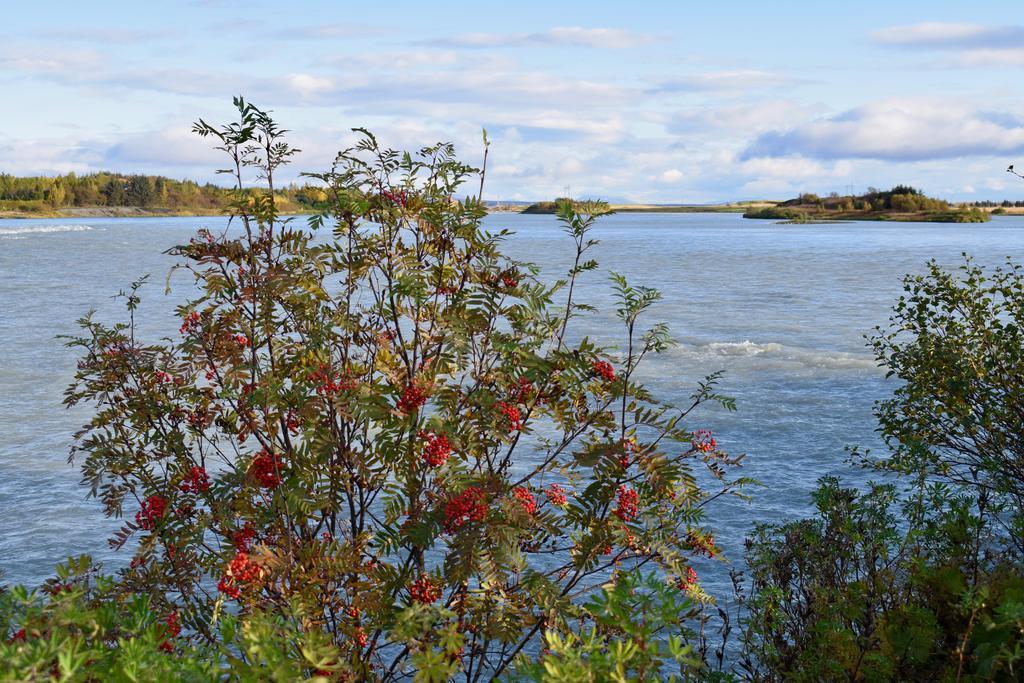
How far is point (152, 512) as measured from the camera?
4402mm

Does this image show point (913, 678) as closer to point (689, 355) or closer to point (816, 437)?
point (816, 437)

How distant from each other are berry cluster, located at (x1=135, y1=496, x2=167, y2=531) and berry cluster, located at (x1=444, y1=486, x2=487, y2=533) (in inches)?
52.8

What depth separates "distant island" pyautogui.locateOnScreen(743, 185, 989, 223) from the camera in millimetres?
112125

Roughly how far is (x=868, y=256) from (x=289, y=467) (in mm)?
50553

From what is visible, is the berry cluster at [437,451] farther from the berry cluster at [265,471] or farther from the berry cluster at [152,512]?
the berry cluster at [152,512]

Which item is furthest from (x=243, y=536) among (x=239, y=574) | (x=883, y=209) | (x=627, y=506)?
(x=883, y=209)

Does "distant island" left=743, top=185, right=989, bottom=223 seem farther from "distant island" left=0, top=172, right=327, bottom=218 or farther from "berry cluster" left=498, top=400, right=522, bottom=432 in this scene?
"berry cluster" left=498, top=400, right=522, bottom=432

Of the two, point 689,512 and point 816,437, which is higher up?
point 689,512

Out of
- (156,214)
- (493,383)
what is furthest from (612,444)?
(156,214)

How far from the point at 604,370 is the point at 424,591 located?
1.36 meters

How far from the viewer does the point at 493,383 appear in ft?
16.3

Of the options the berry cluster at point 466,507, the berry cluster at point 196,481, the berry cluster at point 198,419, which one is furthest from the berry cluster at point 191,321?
the berry cluster at point 466,507

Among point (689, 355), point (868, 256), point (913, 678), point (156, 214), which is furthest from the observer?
point (156, 214)

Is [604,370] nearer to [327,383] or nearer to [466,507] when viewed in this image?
[466,507]
